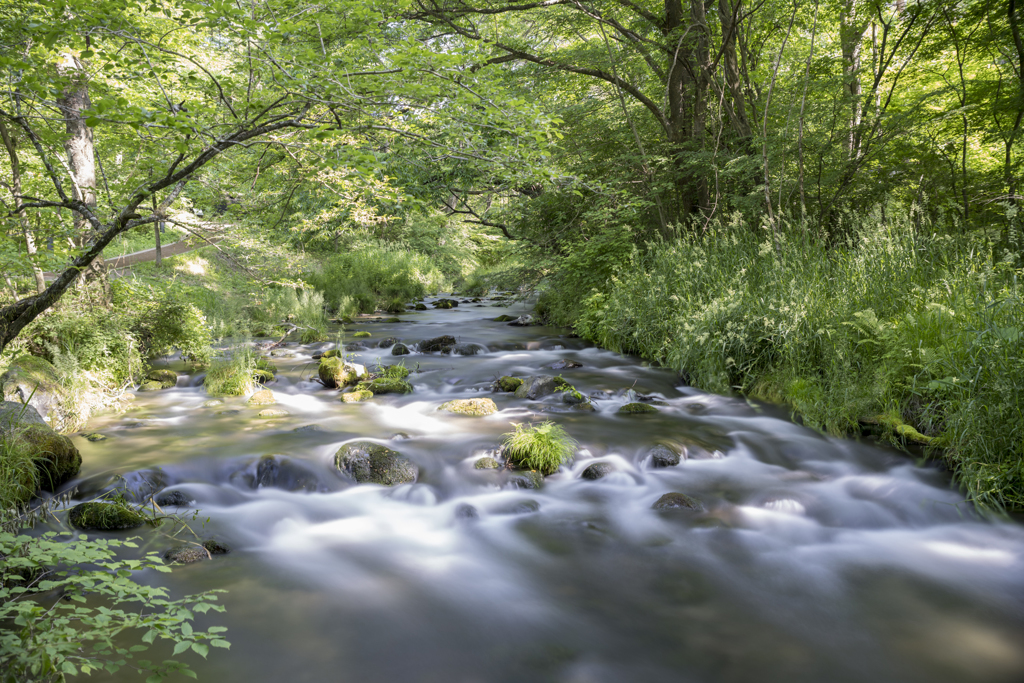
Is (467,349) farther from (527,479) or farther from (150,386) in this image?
(527,479)

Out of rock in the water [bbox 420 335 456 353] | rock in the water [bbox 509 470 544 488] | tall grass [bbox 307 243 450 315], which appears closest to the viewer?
rock in the water [bbox 509 470 544 488]

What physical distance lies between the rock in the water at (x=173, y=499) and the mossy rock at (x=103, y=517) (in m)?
0.45

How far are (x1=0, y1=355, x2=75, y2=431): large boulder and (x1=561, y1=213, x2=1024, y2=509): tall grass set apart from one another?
298 inches

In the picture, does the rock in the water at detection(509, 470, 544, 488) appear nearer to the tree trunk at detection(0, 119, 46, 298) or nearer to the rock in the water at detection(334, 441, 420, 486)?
the rock in the water at detection(334, 441, 420, 486)

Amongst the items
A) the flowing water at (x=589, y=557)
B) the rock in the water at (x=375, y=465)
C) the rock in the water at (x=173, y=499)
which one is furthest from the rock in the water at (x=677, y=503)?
the rock in the water at (x=173, y=499)

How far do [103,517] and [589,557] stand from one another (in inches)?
141

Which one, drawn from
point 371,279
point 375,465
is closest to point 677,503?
point 375,465

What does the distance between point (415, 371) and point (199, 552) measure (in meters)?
5.79

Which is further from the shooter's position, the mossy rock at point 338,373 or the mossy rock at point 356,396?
the mossy rock at point 338,373

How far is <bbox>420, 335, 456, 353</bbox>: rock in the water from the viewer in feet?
39.0

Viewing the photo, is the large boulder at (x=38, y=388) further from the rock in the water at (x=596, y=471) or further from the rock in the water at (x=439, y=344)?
the rock in the water at (x=439, y=344)

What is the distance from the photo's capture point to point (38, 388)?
6398 mm

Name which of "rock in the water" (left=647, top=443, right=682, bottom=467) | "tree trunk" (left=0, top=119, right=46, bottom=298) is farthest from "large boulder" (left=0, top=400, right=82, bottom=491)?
"rock in the water" (left=647, top=443, right=682, bottom=467)

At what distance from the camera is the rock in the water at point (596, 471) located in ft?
18.4
